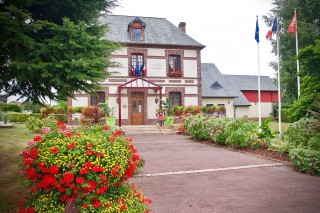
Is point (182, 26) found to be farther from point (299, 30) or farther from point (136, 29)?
point (299, 30)

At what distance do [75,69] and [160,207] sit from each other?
292cm

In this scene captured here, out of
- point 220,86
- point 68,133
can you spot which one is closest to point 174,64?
point 220,86

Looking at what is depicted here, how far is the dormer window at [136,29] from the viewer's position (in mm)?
18938

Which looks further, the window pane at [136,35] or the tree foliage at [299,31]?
the window pane at [136,35]

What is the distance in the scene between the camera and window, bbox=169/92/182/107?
19375 millimetres

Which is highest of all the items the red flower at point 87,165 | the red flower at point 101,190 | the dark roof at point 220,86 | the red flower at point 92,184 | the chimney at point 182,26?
the chimney at point 182,26

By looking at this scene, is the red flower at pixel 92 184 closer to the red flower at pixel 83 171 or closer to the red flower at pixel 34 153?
the red flower at pixel 83 171

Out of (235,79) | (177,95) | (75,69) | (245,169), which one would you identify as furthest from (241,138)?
(235,79)

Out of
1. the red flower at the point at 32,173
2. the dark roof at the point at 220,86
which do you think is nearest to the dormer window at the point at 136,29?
the dark roof at the point at 220,86

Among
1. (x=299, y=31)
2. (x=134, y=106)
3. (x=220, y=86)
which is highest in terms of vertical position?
(x=299, y=31)

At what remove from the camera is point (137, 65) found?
1864 cm

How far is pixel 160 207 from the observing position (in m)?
3.60

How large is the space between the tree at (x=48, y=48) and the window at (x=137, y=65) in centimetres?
1289

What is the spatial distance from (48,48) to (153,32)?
16.4 metres
